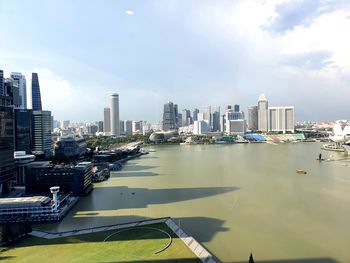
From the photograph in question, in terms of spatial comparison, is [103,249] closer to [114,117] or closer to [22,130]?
[22,130]

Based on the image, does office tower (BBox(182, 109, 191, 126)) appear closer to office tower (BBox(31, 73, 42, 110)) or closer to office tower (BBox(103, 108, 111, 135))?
office tower (BBox(103, 108, 111, 135))

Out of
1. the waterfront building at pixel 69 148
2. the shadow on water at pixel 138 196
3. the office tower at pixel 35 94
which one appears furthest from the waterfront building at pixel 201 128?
the shadow on water at pixel 138 196

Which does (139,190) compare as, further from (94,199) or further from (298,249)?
(298,249)

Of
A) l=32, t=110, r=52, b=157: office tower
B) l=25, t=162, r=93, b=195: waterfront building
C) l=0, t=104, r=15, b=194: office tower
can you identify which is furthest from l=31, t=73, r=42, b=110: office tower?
l=25, t=162, r=93, b=195: waterfront building

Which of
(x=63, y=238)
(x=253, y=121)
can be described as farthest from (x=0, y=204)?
(x=253, y=121)

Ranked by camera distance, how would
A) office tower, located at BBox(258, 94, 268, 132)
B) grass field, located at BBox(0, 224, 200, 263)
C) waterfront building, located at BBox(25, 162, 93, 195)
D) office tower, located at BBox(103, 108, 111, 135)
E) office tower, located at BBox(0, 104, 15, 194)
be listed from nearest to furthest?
grass field, located at BBox(0, 224, 200, 263) < waterfront building, located at BBox(25, 162, 93, 195) < office tower, located at BBox(0, 104, 15, 194) < office tower, located at BBox(258, 94, 268, 132) < office tower, located at BBox(103, 108, 111, 135)

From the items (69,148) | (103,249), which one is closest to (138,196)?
(103,249)

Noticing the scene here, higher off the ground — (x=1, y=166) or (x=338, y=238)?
(x=1, y=166)
